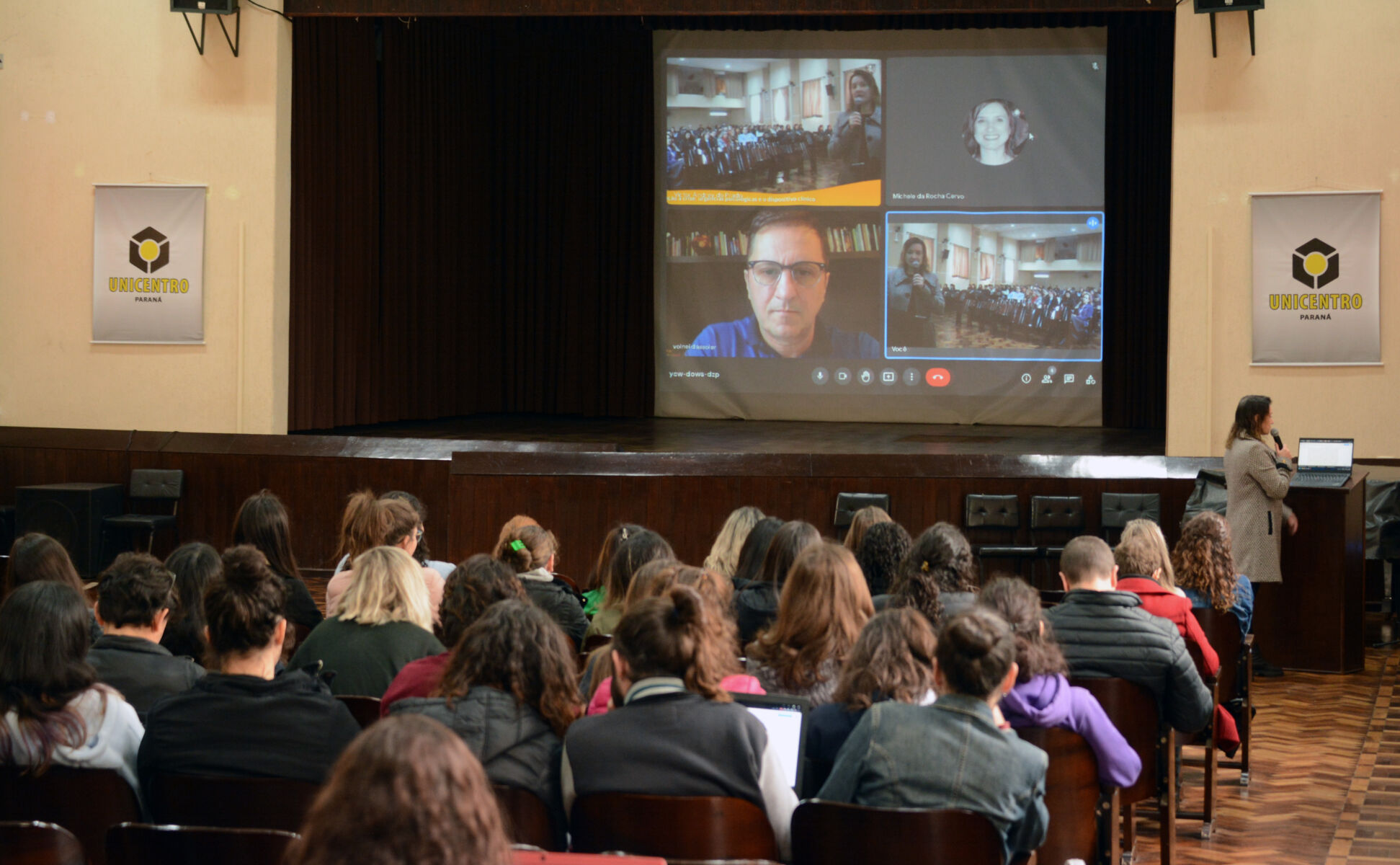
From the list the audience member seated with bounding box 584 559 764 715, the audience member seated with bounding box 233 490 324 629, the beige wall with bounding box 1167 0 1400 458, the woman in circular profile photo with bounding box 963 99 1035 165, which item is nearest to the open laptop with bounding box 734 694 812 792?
the audience member seated with bounding box 584 559 764 715

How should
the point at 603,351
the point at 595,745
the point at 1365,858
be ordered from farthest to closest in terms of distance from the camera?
the point at 603,351, the point at 1365,858, the point at 595,745

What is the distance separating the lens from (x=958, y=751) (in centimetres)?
244

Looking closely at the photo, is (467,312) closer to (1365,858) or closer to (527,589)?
(527,589)

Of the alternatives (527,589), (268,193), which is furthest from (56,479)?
(527,589)

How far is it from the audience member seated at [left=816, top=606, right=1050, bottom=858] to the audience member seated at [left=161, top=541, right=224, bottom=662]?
207cm

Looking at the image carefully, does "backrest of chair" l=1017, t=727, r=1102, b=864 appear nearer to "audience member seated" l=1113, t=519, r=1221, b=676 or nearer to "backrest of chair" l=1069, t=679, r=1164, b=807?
"backrest of chair" l=1069, t=679, r=1164, b=807

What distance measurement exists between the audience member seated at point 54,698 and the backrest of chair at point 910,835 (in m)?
1.40

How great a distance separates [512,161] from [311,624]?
1003 cm

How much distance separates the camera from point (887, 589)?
14.4 ft

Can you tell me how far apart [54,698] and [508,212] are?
11.8 m

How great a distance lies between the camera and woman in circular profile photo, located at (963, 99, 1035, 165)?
38.0 feet

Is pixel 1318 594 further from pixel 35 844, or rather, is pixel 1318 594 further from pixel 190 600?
pixel 35 844

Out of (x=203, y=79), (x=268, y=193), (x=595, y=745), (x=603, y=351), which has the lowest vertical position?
(x=595, y=745)

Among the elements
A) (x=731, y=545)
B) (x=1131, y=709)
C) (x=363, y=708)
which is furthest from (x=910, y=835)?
(x=731, y=545)
